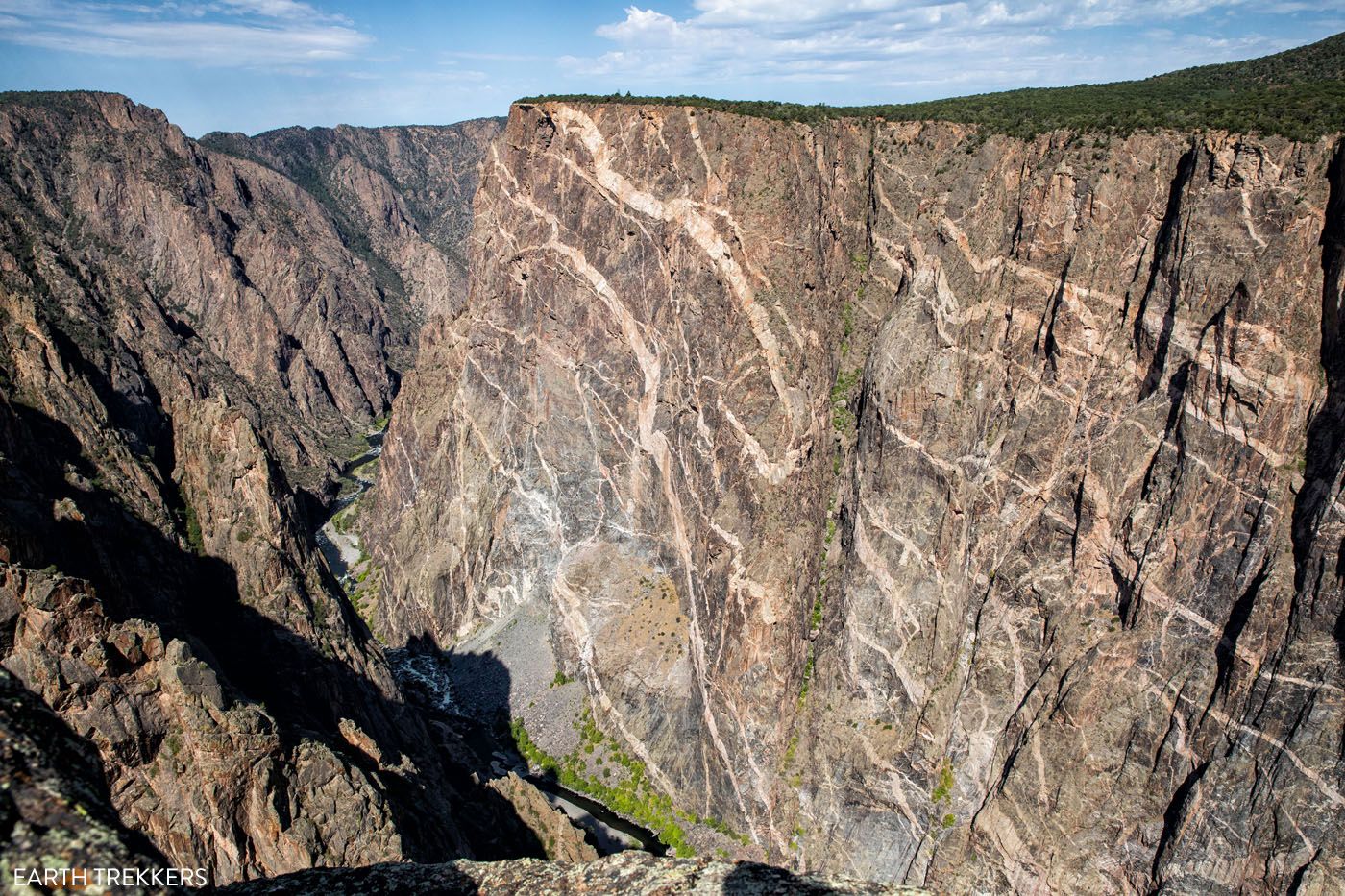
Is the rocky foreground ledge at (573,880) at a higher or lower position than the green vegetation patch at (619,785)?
higher

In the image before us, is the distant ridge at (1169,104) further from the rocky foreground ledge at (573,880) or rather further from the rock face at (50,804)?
the rock face at (50,804)

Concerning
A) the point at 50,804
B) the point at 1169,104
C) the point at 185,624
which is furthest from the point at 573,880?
the point at 1169,104

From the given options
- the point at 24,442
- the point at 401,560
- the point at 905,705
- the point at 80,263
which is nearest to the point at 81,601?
the point at 24,442

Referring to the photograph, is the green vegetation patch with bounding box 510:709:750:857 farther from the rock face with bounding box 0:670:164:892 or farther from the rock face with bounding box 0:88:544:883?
the rock face with bounding box 0:670:164:892

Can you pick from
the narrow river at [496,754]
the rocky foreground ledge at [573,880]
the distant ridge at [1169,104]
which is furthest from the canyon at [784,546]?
the distant ridge at [1169,104]

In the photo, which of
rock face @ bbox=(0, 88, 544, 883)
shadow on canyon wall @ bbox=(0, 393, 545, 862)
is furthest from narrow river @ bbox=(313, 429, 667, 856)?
rock face @ bbox=(0, 88, 544, 883)
